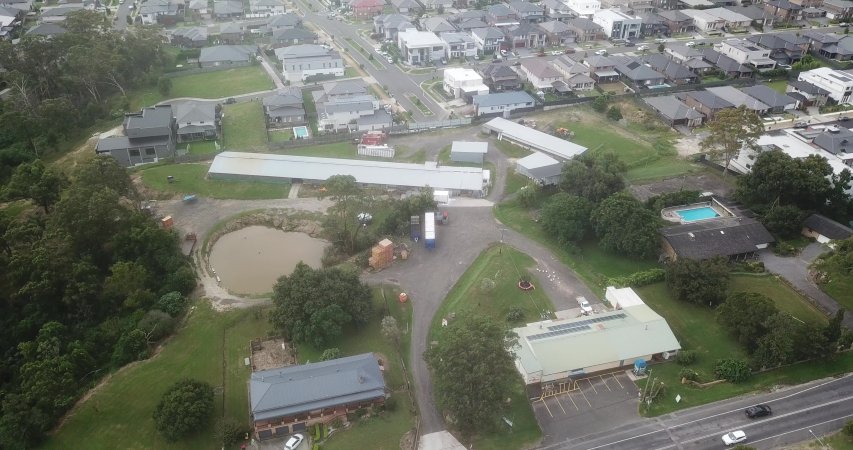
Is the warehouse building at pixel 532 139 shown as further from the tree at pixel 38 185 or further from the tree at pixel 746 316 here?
the tree at pixel 38 185

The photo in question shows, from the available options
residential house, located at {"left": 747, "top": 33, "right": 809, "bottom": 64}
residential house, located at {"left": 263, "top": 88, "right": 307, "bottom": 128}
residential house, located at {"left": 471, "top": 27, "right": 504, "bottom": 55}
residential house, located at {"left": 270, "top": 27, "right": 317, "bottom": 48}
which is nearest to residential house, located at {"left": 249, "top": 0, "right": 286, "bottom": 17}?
residential house, located at {"left": 270, "top": 27, "right": 317, "bottom": 48}

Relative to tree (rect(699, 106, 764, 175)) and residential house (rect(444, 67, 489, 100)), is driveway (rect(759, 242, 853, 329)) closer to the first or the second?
tree (rect(699, 106, 764, 175))

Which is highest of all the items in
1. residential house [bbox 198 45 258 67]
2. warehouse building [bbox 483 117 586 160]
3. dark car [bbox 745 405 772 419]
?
residential house [bbox 198 45 258 67]

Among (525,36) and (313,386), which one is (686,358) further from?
(525,36)

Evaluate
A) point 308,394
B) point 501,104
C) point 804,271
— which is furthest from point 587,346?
point 501,104

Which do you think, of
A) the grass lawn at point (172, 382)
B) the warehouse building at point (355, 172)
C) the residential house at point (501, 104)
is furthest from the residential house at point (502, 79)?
the grass lawn at point (172, 382)

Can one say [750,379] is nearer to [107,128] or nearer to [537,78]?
[537,78]

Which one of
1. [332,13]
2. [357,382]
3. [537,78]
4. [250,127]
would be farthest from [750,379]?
[332,13]
